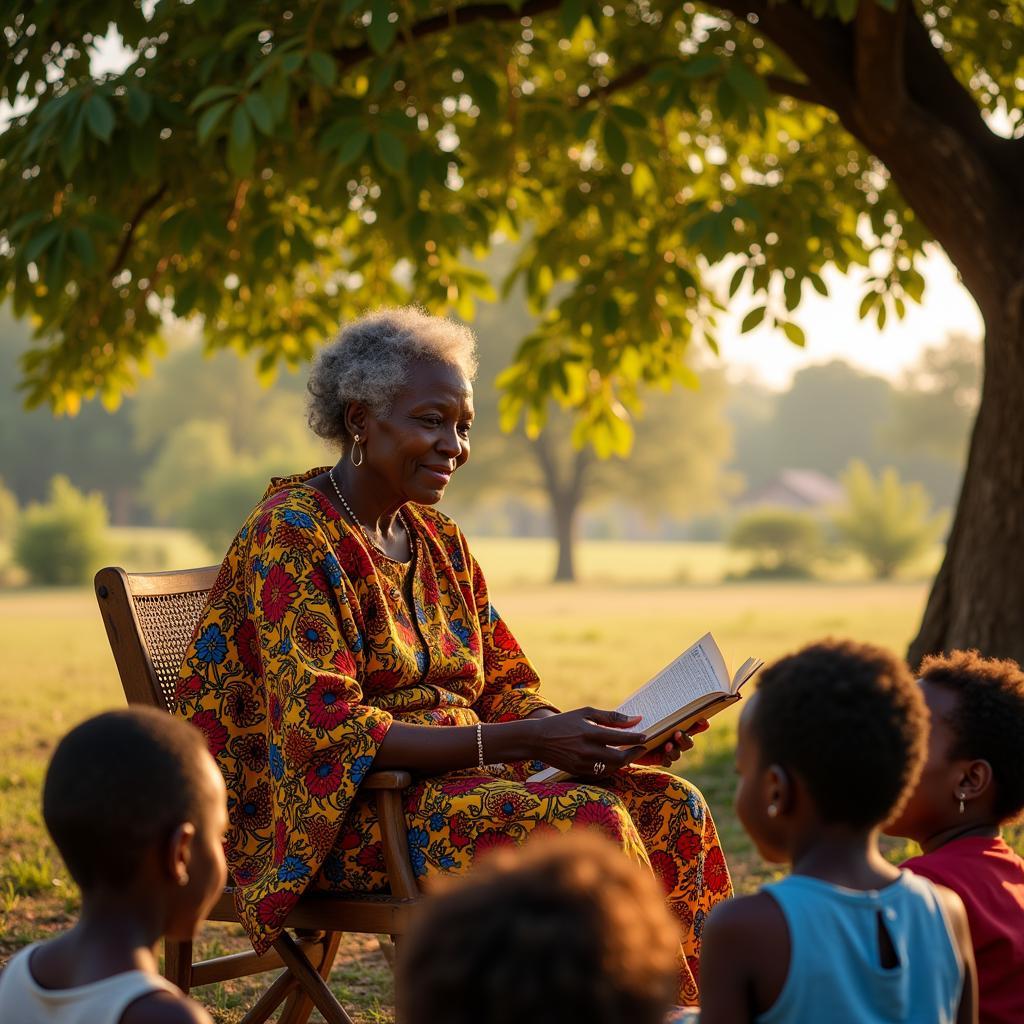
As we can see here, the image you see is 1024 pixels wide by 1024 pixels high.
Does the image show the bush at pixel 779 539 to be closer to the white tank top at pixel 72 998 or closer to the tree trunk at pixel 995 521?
the tree trunk at pixel 995 521

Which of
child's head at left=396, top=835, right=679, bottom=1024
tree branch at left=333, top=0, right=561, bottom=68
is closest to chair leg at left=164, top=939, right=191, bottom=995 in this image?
child's head at left=396, top=835, right=679, bottom=1024

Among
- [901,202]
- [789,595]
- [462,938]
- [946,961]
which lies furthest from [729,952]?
[789,595]

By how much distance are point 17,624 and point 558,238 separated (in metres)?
15.3

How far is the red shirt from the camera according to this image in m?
2.35

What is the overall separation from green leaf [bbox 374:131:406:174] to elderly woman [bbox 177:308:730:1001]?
1.20 meters

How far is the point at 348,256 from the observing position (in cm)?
1025

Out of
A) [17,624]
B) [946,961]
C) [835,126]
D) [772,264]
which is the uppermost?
[835,126]

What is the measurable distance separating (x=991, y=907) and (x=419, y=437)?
1.63 meters

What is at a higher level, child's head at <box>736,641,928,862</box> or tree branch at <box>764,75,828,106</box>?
tree branch at <box>764,75,828,106</box>

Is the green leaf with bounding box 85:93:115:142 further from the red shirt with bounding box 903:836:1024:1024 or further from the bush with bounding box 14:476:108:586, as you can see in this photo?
the bush with bounding box 14:476:108:586

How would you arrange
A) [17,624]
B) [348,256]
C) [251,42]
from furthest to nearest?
[17,624] → [348,256] → [251,42]

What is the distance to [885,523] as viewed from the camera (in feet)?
125

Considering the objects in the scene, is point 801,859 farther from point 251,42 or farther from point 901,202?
point 901,202

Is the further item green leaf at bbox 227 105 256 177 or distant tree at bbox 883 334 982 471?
distant tree at bbox 883 334 982 471
